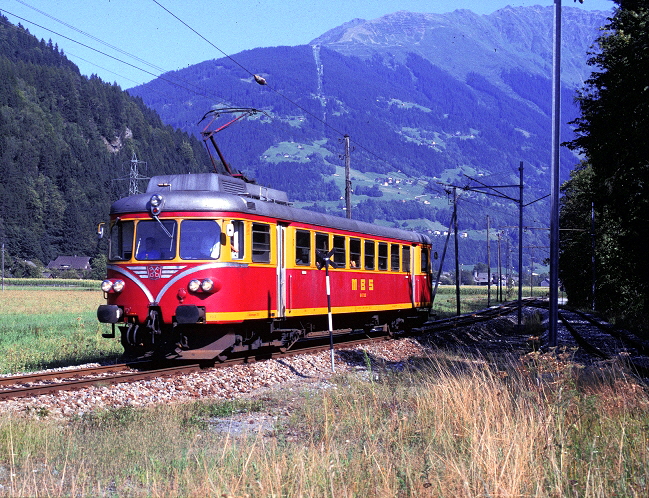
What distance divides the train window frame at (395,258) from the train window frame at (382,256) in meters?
0.44

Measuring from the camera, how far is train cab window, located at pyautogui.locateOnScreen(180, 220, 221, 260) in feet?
47.8

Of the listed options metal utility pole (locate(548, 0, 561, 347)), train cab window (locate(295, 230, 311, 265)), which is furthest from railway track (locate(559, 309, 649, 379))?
train cab window (locate(295, 230, 311, 265))

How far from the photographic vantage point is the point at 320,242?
18.3 metres

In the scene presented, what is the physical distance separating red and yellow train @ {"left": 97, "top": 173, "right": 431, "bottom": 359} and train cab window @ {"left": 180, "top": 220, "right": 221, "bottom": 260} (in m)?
0.02

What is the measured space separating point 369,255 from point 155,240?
789 cm

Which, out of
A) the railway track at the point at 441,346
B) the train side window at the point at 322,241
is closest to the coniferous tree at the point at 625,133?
the railway track at the point at 441,346

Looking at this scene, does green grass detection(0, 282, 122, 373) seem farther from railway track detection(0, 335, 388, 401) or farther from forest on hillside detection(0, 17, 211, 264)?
forest on hillside detection(0, 17, 211, 264)

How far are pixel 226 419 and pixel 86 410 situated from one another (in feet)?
6.82

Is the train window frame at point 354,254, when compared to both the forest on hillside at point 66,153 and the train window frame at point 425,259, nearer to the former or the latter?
the train window frame at point 425,259

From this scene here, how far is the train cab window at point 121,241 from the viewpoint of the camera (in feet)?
49.4

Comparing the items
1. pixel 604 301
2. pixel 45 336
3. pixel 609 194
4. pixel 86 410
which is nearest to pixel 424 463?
pixel 86 410

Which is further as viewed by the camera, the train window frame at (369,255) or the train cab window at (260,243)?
the train window frame at (369,255)

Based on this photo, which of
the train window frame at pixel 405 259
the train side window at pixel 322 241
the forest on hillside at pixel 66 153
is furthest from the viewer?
the forest on hillside at pixel 66 153

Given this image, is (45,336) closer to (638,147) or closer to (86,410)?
(86,410)
